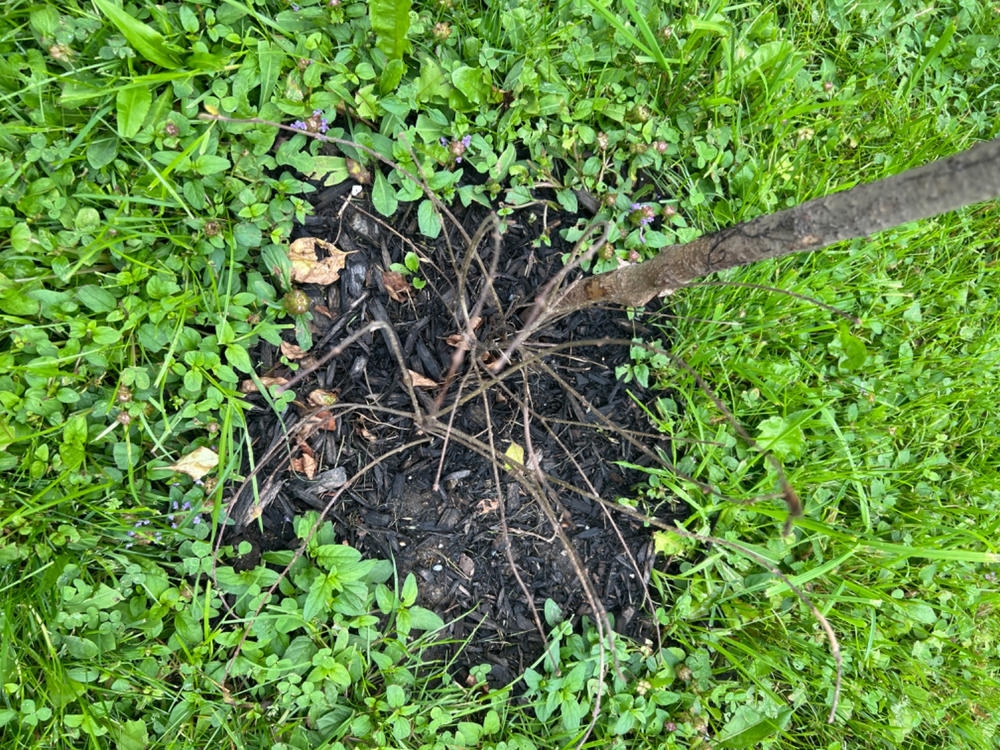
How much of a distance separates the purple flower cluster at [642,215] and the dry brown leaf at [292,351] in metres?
1.25

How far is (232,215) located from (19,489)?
3.60 feet

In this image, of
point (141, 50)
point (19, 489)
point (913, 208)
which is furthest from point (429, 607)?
point (141, 50)

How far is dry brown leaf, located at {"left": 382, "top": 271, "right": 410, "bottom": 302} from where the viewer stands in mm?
2195

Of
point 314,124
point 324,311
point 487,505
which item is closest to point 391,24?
point 314,124

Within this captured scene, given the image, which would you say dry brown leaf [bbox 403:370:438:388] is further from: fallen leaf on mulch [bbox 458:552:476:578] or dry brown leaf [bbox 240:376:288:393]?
fallen leaf on mulch [bbox 458:552:476:578]

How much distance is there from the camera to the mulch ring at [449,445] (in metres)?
2.11

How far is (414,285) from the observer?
2186 millimetres

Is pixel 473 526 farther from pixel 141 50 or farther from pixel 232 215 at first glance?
pixel 141 50

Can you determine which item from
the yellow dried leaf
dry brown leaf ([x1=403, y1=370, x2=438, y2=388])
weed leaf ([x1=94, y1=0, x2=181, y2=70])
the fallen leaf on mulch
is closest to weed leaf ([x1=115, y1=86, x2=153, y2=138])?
weed leaf ([x1=94, y1=0, x2=181, y2=70])

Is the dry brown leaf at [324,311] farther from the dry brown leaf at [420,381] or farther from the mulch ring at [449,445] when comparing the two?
the dry brown leaf at [420,381]

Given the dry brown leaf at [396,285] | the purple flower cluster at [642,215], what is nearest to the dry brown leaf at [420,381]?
the dry brown leaf at [396,285]

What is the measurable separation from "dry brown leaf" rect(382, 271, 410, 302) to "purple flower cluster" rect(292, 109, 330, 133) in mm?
509

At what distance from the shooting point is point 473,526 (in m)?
2.18

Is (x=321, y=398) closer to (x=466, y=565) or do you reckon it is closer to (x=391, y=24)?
(x=466, y=565)
